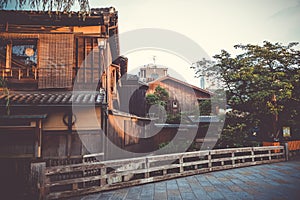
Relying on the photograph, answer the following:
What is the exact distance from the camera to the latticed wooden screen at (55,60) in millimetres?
9453

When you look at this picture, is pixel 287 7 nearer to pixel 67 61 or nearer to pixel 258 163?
pixel 258 163

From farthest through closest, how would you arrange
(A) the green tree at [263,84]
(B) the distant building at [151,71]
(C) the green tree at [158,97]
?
(B) the distant building at [151,71] < (C) the green tree at [158,97] < (A) the green tree at [263,84]

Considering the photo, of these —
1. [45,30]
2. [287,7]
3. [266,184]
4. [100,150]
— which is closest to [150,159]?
[100,150]

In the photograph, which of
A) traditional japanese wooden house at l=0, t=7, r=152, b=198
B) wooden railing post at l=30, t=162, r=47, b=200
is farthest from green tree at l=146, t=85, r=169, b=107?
wooden railing post at l=30, t=162, r=47, b=200

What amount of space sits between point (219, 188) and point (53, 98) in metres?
7.30

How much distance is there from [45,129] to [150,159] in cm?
469

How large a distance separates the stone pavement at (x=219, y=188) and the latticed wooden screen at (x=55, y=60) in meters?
5.74

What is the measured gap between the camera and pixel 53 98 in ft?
28.0

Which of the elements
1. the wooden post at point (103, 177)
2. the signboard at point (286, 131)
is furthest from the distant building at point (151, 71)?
the wooden post at point (103, 177)

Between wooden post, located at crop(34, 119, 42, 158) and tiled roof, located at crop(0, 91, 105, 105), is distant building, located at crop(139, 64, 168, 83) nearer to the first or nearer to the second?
tiled roof, located at crop(0, 91, 105, 105)

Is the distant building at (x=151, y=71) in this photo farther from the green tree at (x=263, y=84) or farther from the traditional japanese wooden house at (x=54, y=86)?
the traditional japanese wooden house at (x=54, y=86)

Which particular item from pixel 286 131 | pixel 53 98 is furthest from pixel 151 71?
pixel 53 98

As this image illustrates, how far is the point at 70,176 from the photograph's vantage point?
264 inches

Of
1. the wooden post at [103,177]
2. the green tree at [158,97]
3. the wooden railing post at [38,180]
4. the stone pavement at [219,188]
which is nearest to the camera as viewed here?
the wooden railing post at [38,180]
